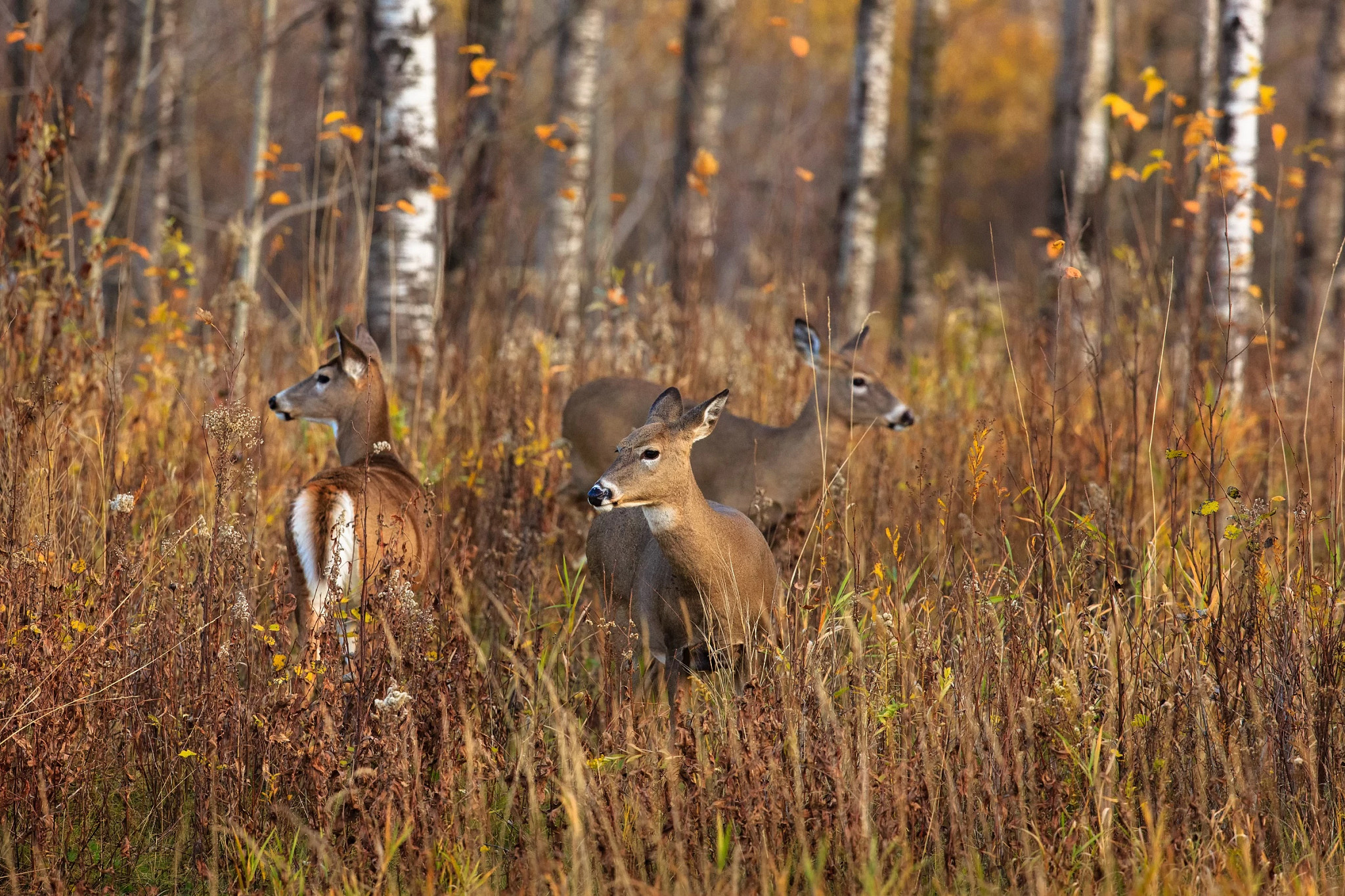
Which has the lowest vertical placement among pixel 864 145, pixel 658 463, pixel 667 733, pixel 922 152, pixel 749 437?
pixel 667 733

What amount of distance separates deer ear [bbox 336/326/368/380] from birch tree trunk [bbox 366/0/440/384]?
5.19 ft

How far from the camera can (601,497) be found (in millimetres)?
3994

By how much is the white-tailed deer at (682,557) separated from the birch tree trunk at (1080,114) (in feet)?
21.8

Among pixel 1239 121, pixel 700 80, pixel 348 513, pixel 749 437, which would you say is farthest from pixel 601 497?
pixel 700 80

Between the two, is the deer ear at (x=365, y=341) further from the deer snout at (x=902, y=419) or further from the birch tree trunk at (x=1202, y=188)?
the birch tree trunk at (x=1202, y=188)

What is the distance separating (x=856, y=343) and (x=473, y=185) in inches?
133

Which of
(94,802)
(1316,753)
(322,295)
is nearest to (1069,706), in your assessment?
(1316,753)

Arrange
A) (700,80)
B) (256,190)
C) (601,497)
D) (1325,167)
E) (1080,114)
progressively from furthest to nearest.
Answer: (1325,167), (700,80), (1080,114), (256,190), (601,497)

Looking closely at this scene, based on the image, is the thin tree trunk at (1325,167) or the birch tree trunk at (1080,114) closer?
the birch tree trunk at (1080,114)

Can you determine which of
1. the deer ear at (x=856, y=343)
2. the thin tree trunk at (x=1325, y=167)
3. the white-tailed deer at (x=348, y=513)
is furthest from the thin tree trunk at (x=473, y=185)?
the thin tree trunk at (x=1325, y=167)

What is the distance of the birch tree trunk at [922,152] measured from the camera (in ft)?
48.3

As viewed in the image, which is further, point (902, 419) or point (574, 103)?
point (574, 103)

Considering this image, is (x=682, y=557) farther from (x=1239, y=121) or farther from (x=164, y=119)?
(x=164, y=119)

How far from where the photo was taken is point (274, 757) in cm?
340
